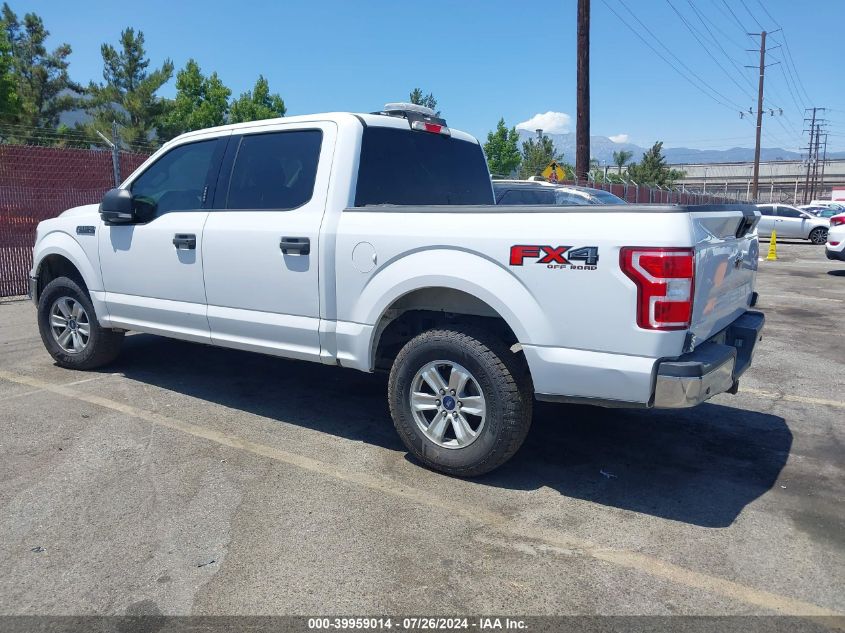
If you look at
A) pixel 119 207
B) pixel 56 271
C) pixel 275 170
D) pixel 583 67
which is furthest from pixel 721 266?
pixel 583 67

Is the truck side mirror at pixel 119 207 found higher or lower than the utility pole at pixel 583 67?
lower

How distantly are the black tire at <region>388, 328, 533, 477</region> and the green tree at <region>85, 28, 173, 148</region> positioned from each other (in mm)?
54309

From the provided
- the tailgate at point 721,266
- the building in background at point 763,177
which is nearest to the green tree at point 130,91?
the tailgate at point 721,266

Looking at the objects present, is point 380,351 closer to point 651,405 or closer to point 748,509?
point 651,405

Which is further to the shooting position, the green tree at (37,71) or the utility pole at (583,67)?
the green tree at (37,71)

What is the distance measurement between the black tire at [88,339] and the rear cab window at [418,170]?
113 inches

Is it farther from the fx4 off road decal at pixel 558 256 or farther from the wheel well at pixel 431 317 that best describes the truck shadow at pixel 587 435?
the fx4 off road decal at pixel 558 256

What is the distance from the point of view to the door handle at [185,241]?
16.1 ft

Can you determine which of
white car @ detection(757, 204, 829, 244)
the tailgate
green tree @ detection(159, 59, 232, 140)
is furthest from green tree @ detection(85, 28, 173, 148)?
the tailgate

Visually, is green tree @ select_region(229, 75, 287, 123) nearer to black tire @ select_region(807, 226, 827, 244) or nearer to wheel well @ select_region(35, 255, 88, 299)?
black tire @ select_region(807, 226, 827, 244)

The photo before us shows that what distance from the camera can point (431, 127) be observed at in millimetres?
5094

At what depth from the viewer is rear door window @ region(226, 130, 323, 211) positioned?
14.8 ft

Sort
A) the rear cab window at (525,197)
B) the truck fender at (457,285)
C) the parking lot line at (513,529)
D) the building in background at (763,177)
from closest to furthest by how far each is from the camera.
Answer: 1. the parking lot line at (513,529)
2. the truck fender at (457,285)
3. the rear cab window at (525,197)
4. the building in background at (763,177)

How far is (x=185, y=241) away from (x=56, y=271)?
2110mm
